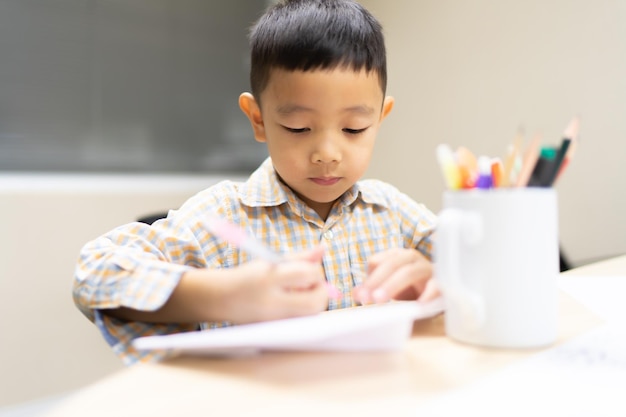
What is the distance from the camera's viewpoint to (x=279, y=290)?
472 mm

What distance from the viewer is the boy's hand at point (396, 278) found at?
57 centimetres

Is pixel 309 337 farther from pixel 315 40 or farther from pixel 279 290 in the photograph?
pixel 315 40

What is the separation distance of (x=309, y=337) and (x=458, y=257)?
14cm

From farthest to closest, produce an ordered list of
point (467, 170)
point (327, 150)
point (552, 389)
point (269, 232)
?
point (269, 232) < point (327, 150) < point (467, 170) < point (552, 389)

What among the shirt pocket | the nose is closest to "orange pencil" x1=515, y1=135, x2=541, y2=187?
the nose

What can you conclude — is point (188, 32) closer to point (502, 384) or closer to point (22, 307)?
point (22, 307)

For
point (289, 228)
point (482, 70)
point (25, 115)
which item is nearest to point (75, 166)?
point (25, 115)

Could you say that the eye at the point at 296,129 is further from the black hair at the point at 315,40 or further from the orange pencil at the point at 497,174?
the orange pencil at the point at 497,174

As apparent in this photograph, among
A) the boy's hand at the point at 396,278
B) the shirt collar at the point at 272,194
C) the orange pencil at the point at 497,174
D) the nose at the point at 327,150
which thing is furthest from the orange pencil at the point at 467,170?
the shirt collar at the point at 272,194

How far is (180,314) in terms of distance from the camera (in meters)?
0.56

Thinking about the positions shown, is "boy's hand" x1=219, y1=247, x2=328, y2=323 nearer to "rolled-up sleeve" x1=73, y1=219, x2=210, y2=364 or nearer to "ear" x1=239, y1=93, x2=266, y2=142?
"rolled-up sleeve" x1=73, y1=219, x2=210, y2=364

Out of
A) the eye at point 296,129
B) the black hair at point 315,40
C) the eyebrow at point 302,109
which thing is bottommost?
the eye at point 296,129

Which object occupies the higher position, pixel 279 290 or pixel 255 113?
pixel 255 113

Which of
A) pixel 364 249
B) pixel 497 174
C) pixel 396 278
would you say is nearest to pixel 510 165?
pixel 497 174
